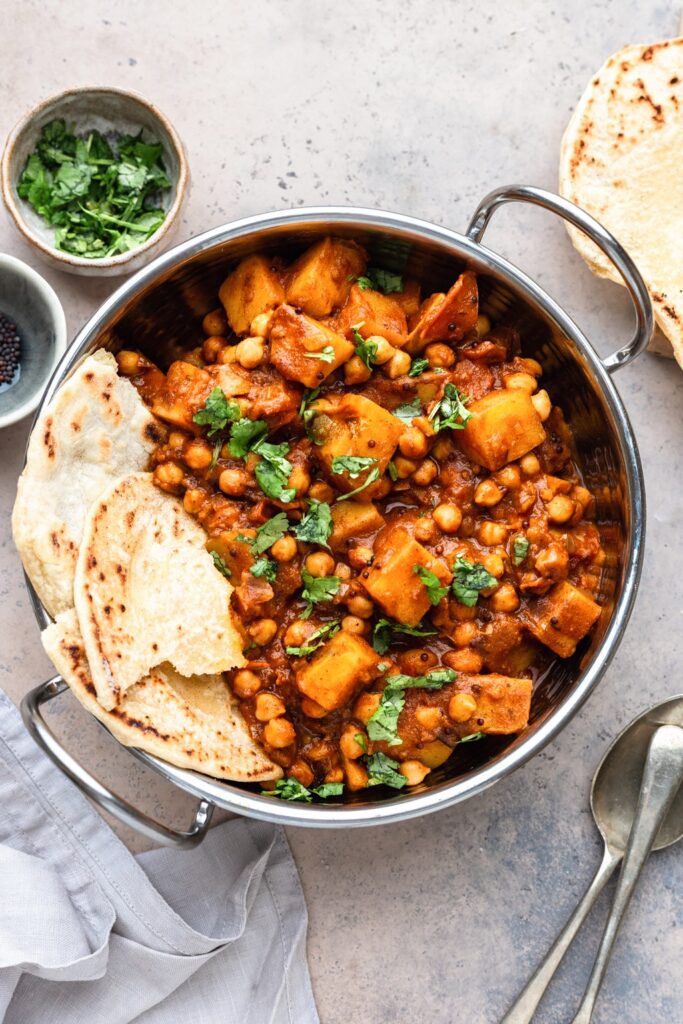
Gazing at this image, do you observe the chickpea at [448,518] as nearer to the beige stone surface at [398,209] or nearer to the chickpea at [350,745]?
the chickpea at [350,745]

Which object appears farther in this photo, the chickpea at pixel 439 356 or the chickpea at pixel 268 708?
the chickpea at pixel 439 356

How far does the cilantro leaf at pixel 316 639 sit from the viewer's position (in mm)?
3904

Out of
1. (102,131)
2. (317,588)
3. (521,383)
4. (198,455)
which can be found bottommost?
(317,588)

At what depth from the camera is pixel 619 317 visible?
15.1 ft

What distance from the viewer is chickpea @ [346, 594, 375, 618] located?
390 cm

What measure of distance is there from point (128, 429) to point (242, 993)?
102 inches

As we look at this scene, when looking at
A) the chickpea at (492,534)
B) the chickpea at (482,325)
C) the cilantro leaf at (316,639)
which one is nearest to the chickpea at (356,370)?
the chickpea at (482,325)

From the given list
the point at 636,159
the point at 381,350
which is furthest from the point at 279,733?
the point at 636,159

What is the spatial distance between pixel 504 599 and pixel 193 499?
1332mm

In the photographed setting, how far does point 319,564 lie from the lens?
3.93m

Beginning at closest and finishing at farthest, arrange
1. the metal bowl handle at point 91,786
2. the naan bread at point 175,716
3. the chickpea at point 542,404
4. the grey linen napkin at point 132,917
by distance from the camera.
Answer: the metal bowl handle at point 91,786, the naan bread at point 175,716, the chickpea at point 542,404, the grey linen napkin at point 132,917

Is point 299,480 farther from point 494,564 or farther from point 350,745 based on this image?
point 350,745

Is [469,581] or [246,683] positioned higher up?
[469,581]

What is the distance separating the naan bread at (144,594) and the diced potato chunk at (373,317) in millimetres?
1053
